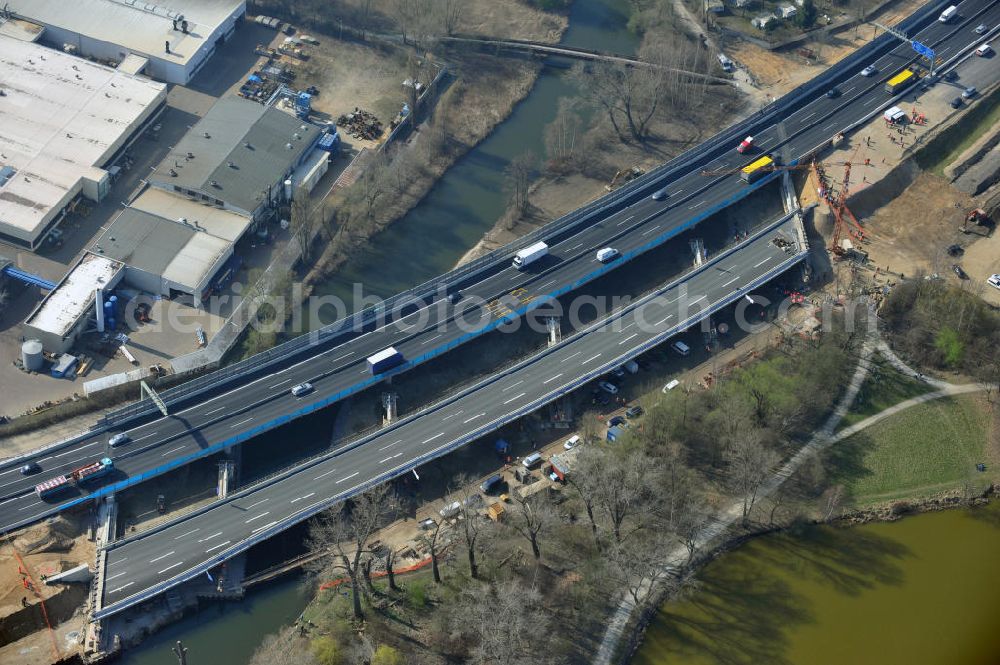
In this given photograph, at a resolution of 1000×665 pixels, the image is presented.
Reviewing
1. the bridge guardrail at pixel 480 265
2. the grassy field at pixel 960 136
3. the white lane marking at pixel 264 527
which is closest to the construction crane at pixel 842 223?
the grassy field at pixel 960 136

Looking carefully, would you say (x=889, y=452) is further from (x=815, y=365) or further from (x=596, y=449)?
(x=596, y=449)

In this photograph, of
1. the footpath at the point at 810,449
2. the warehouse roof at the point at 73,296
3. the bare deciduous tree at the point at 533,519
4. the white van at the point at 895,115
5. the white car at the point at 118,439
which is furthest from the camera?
the white van at the point at 895,115

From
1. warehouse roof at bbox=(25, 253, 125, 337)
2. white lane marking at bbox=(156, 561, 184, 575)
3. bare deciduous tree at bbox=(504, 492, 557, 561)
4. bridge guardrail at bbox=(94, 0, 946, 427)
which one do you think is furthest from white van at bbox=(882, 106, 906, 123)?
white lane marking at bbox=(156, 561, 184, 575)

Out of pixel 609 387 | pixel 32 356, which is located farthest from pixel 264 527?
pixel 609 387

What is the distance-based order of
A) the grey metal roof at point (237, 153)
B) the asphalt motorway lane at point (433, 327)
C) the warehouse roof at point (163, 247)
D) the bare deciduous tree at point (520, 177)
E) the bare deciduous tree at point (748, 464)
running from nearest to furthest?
the bare deciduous tree at point (748, 464) < the asphalt motorway lane at point (433, 327) < the warehouse roof at point (163, 247) < the grey metal roof at point (237, 153) < the bare deciduous tree at point (520, 177)

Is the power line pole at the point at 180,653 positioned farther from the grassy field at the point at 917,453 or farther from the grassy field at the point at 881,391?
the grassy field at the point at 881,391

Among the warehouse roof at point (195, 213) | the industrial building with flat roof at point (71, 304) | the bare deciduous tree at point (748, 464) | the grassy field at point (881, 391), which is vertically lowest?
the bare deciduous tree at point (748, 464)

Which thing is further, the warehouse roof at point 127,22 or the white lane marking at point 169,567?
the warehouse roof at point 127,22

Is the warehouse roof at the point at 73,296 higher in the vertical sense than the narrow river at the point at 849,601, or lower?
higher
